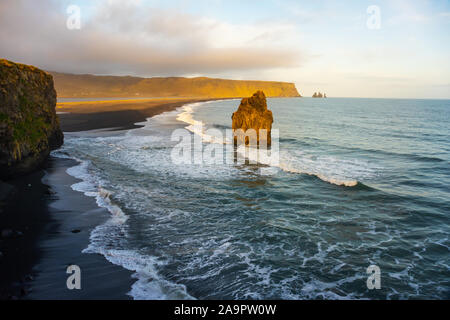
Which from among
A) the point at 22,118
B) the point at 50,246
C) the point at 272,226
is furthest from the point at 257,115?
the point at 50,246

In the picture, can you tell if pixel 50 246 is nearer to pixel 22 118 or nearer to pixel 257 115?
pixel 22 118

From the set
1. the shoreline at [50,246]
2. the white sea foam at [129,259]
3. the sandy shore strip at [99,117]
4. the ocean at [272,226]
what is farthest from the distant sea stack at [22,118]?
the sandy shore strip at [99,117]

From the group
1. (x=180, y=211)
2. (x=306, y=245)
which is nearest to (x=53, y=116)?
(x=180, y=211)

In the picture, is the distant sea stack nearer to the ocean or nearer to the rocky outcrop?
the ocean

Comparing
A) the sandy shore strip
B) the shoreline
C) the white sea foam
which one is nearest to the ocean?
the white sea foam
